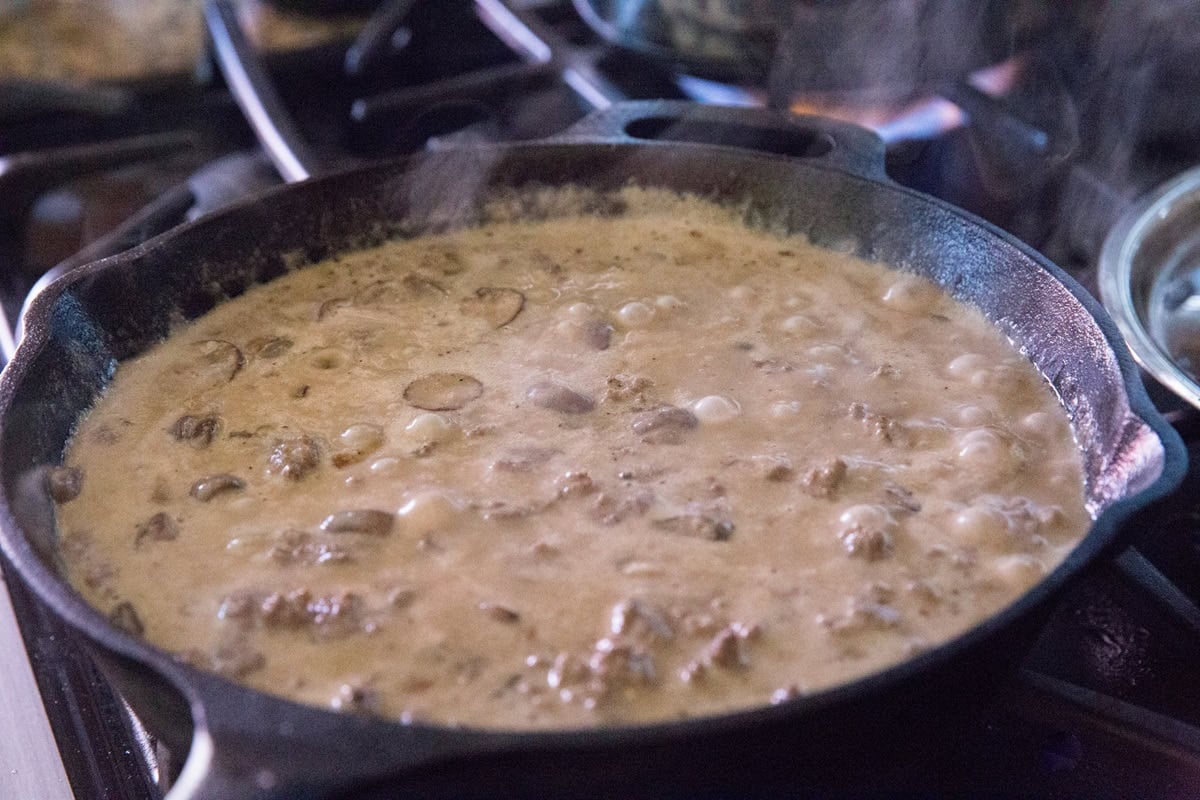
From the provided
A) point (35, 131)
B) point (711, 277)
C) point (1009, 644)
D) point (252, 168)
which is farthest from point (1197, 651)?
point (35, 131)

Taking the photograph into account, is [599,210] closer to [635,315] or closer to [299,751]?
[635,315]

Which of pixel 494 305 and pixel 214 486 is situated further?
pixel 494 305

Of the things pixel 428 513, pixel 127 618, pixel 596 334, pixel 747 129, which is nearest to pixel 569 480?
pixel 428 513

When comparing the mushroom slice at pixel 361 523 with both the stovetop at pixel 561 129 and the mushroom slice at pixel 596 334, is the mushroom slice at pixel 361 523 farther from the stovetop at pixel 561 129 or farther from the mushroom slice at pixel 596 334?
the mushroom slice at pixel 596 334

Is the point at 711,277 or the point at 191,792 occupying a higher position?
the point at 191,792

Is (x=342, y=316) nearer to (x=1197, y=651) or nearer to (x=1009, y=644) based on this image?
(x=1009, y=644)

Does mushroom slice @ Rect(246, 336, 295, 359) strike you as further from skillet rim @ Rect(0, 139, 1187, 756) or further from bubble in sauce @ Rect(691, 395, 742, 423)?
bubble in sauce @ Rect(691, 395, 742, 423)
